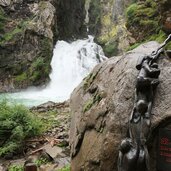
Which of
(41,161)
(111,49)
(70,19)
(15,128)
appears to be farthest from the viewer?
(70,19)

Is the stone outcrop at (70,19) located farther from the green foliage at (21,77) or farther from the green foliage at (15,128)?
the green foliage at (15,128)

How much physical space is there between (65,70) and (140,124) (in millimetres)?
22831

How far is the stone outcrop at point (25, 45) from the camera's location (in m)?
25.3

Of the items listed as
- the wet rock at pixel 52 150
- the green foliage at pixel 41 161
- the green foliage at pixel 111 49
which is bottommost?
the green foliage at pixel 41 161

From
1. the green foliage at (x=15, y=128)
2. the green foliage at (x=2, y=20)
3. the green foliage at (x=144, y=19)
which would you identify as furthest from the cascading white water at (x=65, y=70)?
the green foliage at (x=15, y=128)

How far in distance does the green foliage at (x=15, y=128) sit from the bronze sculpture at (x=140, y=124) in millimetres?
5588

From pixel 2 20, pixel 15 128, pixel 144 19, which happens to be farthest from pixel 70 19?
pixel 15 128

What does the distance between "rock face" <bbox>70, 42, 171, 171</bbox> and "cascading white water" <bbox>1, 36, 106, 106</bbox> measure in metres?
14.7

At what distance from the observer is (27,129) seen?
33.9 feet

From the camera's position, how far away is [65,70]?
27.2 metres

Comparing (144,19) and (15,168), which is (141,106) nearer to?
(15,168)

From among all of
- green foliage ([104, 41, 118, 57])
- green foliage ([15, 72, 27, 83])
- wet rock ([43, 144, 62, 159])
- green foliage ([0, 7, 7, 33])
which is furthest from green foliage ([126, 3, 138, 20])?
green foliage ([104, 41, 118, 57])

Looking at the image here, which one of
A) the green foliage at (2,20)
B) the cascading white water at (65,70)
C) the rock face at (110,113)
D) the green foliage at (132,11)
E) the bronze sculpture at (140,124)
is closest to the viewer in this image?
the bronze sculpture at (140,124)

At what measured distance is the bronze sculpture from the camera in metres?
4.41
